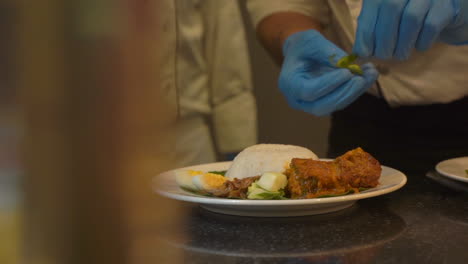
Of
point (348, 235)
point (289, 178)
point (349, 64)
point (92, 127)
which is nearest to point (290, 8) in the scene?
point (349, 64)

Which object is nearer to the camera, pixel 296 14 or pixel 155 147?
pixel 155 147

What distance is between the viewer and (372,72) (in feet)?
3.52

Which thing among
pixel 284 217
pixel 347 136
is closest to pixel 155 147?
pixel 284 217

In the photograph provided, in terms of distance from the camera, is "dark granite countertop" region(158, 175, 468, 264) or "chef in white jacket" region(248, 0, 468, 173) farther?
"chef in white jacket" region(248, 0, 468, 173)

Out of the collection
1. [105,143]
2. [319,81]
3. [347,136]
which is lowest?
[347,136]

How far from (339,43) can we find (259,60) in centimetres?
101

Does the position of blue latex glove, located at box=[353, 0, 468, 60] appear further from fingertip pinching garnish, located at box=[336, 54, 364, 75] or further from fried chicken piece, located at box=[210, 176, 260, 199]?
fried chicken piece, located at box=[210, 176, 260, 199]

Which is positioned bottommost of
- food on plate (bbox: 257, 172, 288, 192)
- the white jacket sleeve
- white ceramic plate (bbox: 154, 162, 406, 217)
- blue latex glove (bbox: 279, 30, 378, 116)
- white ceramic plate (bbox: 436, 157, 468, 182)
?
white ceramic plate (bbox: 436, 157, 468, 182)

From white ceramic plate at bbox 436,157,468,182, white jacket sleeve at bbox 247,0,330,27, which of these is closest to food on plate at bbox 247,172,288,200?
white ceramic plate at bbox 436,157,468,182

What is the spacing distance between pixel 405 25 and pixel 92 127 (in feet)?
3.10

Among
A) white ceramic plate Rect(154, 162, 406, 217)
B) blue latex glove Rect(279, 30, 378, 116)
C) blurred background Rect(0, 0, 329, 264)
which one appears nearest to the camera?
blurred background Rect(0, 0, 329, 264)

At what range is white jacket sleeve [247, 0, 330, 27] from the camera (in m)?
1.43

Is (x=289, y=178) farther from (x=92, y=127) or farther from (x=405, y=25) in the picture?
(x=92, y=127)

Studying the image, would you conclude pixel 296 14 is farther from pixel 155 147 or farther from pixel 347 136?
pixel 155 147
